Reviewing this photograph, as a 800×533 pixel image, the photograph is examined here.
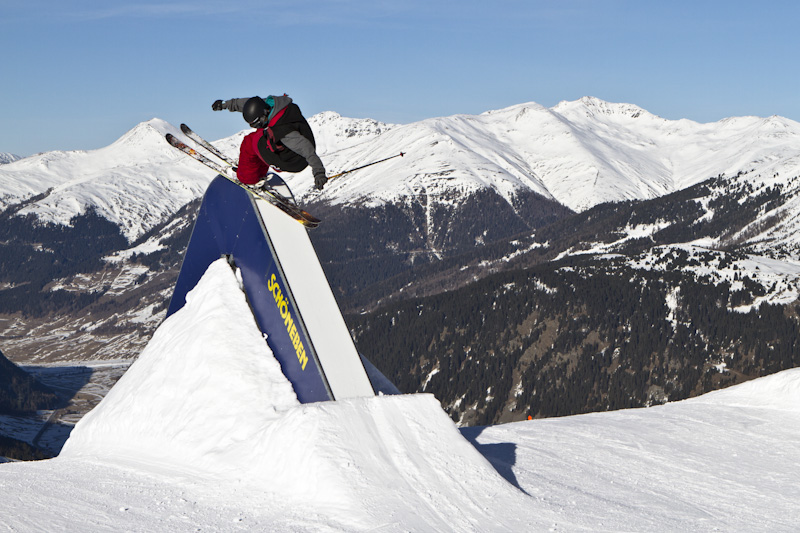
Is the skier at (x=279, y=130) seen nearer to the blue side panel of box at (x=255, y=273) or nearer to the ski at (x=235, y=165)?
the ski at (x=235, y=165)

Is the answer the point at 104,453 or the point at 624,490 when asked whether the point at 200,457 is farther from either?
the point at 624,490

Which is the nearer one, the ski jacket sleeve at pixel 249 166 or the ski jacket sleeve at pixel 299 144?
the ski jacket sleeve at pixel 299 144

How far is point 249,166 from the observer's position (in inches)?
754

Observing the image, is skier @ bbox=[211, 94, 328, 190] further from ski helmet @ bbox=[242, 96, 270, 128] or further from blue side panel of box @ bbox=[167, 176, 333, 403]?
blue side panel of box @ bbox=[167, 176, 333, 403]

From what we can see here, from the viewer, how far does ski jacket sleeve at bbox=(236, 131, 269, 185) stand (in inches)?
736

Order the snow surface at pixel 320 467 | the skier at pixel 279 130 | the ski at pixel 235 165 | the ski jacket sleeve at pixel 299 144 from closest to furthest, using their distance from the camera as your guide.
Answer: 1. the snow surface at pixel 320 467
2. the ski jacket sleeve at pixel 299 144
3. the skier at pixel 279 130
4. the ski at pixel 235 165

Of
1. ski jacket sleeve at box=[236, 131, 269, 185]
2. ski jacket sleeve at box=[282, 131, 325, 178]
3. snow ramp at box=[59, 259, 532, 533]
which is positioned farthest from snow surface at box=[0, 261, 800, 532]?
ski jacket sleeve at box=[282, 131, 325, 178]

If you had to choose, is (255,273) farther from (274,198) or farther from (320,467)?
(320,467)

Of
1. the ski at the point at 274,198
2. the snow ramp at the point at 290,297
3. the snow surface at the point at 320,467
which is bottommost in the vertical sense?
the snow surface at the point at 320,467

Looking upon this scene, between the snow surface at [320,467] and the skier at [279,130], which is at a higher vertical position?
the skier at [279,130]

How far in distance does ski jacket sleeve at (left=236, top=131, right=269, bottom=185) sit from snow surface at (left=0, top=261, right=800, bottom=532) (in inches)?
127

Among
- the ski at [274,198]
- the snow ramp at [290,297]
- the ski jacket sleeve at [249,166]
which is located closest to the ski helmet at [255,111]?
the ski jacket sleeve at [249,166]

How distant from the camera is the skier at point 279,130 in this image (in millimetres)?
15945

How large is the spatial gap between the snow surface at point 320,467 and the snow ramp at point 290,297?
0.44 m
